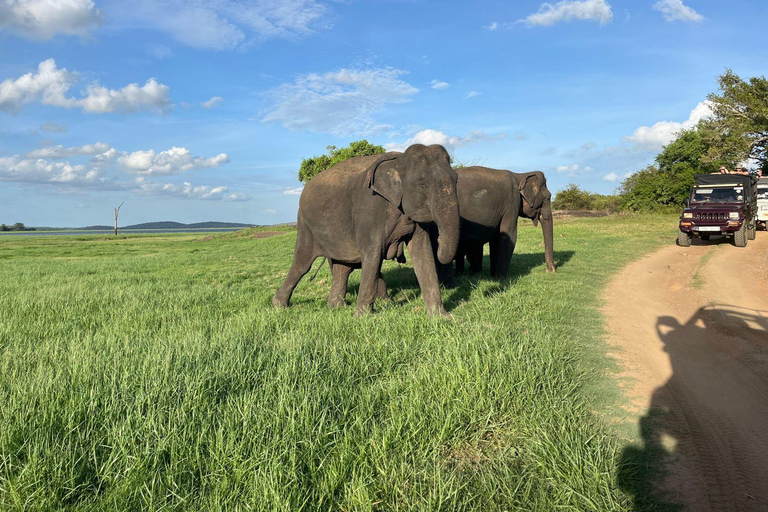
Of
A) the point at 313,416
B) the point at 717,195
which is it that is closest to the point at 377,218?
the point at 313,416

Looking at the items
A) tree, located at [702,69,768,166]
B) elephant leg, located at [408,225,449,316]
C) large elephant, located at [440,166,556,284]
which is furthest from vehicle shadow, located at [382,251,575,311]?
tree, located at [702,69,768,166]

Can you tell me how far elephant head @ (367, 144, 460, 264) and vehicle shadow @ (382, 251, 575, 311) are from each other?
2.19m

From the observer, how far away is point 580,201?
50.2 m

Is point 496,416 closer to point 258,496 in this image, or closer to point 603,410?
point 603,410

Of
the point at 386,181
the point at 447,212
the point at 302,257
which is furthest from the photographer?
the point at 302,257

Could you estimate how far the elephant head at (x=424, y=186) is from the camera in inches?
238

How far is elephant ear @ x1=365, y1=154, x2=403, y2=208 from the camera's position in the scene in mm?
6379

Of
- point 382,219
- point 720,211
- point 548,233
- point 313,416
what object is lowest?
point 313,416

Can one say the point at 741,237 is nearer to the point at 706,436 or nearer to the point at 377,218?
the point at 377,218

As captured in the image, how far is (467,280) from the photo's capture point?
10859mm

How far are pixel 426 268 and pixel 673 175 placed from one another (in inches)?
1812

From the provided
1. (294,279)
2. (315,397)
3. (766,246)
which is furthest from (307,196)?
(766,246)

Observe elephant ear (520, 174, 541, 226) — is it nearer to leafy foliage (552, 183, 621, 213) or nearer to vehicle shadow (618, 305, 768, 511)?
vehicle shadow (618, 305, 768, 511)

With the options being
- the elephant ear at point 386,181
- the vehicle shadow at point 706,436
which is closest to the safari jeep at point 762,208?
the vehicle shadow at point 706,436
